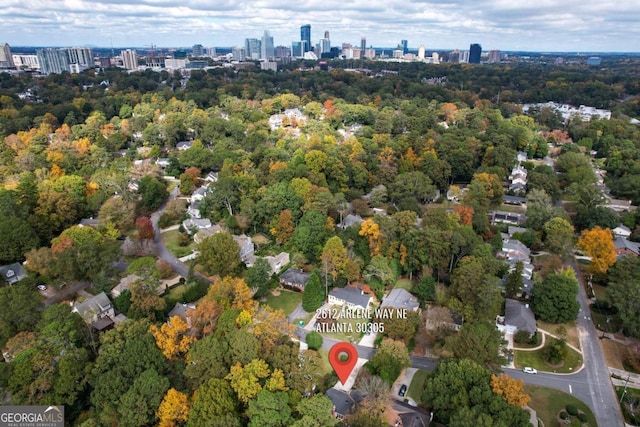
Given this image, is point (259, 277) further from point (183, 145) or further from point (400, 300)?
point (183, 145)

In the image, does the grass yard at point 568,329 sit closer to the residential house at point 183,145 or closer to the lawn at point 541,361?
the lawn at point 541,361

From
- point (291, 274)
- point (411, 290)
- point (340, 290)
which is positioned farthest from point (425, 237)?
point (291, 274)

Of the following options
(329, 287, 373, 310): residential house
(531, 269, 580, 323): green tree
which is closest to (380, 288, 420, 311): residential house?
(329, 287, 373, 310): residential house

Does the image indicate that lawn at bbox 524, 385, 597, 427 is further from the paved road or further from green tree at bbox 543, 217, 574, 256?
green tree at bbox 543, 217, 574, 256

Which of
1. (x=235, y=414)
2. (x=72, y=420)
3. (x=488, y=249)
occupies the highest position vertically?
(x=488, y=249)

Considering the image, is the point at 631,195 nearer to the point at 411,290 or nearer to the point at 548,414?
the point at 411,290
